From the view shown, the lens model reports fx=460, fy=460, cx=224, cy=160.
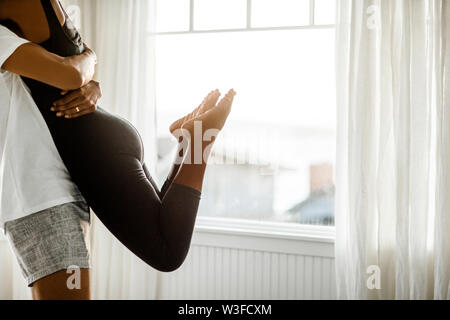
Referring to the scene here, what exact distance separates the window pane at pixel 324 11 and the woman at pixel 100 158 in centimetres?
146

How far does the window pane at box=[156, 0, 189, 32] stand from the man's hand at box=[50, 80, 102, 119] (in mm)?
1546

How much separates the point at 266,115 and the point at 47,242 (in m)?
1.66

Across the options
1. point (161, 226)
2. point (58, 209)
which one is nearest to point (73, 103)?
point (58, 209)

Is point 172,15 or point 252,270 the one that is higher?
point 172,15

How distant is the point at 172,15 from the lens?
255cm

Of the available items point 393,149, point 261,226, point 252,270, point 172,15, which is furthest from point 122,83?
point 393,149

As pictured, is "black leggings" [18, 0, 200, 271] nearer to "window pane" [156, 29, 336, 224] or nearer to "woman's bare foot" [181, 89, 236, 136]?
"woman's bare foot" [181, 89, 236, 136]

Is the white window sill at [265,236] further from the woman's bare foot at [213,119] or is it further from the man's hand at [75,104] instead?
the man's hand at [75,104]

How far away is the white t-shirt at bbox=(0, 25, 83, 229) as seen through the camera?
1.01m

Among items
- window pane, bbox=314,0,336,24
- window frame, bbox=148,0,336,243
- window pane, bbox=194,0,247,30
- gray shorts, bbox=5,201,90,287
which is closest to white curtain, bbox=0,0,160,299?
window frame, bbox=148,0,336,243

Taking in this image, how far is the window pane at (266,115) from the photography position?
2402mm

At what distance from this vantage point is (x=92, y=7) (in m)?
2.50

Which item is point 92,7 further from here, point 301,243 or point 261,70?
point 301,243

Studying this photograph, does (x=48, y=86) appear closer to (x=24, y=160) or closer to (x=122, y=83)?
(x=24, y=160)
